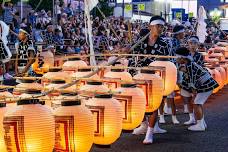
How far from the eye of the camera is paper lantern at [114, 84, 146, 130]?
18.9 feet

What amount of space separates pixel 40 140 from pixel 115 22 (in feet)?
69.4

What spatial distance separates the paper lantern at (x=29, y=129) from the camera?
4.10 metres

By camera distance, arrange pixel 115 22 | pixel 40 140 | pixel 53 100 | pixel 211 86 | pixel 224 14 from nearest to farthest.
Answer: pixel 40 140 → pixel 53 100 → pixel 211 86 → pixel 115 22 → pixel 224 14

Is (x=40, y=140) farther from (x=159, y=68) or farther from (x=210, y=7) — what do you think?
(x=210, y=7)

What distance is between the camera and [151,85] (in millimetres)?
6434

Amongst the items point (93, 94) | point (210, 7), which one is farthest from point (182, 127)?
point (210, 7)

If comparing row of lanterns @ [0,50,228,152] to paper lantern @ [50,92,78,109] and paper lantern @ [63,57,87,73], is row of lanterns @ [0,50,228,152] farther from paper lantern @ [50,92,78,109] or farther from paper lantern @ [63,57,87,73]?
paper lantern @ [63,57,87,73]

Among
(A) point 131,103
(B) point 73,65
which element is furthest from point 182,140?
(A) point 131,103

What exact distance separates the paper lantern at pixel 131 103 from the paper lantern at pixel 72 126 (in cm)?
119

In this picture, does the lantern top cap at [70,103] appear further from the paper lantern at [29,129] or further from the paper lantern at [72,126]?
the paper lantern at [29,129]

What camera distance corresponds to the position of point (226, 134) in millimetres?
8484

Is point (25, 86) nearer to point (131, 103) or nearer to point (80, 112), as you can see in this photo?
point (131, 103)

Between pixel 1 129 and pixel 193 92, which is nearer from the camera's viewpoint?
pixel 1 129

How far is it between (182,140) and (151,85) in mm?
1973
